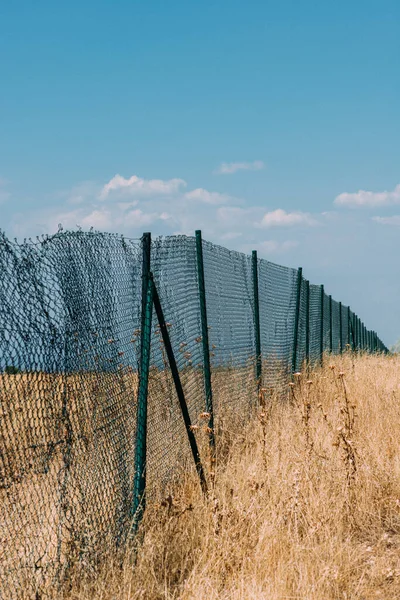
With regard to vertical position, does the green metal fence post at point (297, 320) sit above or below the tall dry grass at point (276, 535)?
above

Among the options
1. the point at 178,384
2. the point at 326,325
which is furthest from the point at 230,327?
the point at 326,325

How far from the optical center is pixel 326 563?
409cm

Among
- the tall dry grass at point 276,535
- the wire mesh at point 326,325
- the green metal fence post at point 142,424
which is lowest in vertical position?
the tall dry grass at point 276,535

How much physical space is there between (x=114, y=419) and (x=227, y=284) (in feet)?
10.9

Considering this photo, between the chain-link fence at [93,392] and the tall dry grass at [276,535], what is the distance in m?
0.24

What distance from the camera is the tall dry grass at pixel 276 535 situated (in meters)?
3.73

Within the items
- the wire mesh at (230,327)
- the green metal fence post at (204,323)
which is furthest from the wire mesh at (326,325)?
the green metal fence post at (204,323)

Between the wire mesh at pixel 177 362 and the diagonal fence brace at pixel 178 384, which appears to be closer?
the diagonal fence brace at pixel 178 384

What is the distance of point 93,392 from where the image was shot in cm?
393

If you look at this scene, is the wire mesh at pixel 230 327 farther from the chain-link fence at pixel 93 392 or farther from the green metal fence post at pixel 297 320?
the green metal fence post at pixel 297 320

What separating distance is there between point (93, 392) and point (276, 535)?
1382 mm

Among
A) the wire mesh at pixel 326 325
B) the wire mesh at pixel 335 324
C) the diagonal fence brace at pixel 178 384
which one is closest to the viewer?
the diagonal fence brace at pixel 178 384

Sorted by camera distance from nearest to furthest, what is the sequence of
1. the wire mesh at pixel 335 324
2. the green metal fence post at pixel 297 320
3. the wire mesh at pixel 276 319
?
the wire mesh at pixel 276 319, the green metal fence post at pixel 297 320, the wire mesh at pixel 335 324

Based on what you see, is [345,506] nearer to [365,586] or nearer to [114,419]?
[365,586]
